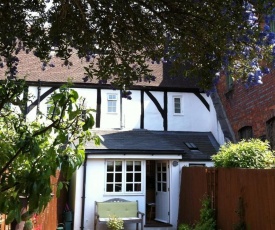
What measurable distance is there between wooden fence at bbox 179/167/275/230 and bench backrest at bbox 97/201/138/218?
69.5 inches

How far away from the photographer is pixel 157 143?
14.3m

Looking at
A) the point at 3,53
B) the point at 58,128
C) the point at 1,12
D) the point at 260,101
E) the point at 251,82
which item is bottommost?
the point at 58,128

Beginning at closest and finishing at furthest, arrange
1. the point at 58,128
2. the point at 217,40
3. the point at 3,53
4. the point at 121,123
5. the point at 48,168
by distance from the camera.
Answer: the point at 48,168 < the point at 58,128 < the point at 217,40 < the point at 3,53 < the point at 121,123

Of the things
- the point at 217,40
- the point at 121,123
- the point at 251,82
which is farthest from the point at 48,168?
the point at 121,123

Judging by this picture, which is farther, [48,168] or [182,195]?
[182,195]

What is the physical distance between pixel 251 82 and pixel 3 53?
Answer: 2.90 metres

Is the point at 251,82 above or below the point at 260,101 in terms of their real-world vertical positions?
below

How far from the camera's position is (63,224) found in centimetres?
1268

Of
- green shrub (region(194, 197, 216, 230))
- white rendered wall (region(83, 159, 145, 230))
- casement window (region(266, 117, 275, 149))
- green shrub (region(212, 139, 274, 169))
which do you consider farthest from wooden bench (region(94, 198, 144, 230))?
casement window (region(266, 117, 275, 149))

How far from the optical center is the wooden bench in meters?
12.3

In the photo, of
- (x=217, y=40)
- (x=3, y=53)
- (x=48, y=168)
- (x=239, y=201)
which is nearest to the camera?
(x=48, y=168)

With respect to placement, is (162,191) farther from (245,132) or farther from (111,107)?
(111,107)

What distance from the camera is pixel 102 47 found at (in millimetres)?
4656

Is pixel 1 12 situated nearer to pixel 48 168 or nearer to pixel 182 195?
pixel 48 168
